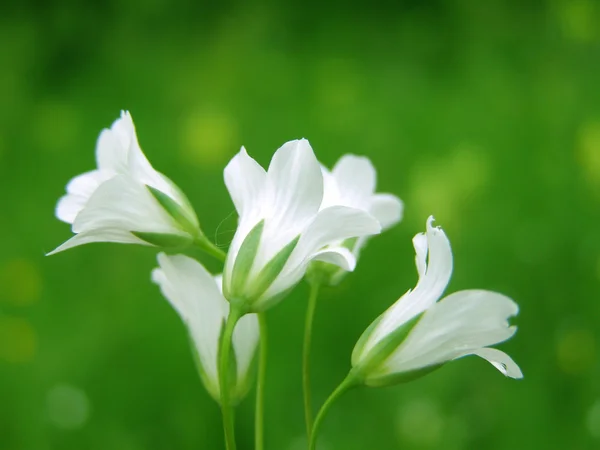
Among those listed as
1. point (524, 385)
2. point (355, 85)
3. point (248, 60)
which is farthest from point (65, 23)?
point (524, 385)

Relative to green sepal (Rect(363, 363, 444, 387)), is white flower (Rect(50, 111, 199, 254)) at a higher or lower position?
higher

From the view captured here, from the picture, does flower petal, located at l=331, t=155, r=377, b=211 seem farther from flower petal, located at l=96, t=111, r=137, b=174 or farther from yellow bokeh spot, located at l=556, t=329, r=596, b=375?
yellow bokeh spot, located at l=556, t=329, r=596, b=375

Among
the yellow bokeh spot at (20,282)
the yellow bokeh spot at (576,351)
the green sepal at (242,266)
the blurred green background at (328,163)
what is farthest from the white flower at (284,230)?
the yellow bokeh spot at (20,282)

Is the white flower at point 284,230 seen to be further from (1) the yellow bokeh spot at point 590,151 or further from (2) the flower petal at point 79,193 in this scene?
(1) the yellow bokeh spot at point 590,151

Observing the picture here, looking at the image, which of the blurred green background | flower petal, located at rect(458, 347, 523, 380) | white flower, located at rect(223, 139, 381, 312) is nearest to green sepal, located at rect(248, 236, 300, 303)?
white flower, located at rect(223, 139, 381, 312)

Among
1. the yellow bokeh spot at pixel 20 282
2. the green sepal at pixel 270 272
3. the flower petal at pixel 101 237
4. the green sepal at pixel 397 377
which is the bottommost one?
the yellow bokeh spot at pixel 20 282

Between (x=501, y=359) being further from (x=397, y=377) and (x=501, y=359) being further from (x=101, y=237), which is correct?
(x=101, y=237)
